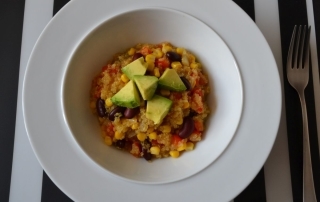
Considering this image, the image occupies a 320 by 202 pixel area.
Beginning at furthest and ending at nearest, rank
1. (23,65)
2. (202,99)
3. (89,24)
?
1. (23,65)
2. (202,99)
3. (89,24)

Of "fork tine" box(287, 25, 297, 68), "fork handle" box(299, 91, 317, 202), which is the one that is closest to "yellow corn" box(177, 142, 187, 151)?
"fork handle" box(299, 91, 317, 202)

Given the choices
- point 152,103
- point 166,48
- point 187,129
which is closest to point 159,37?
point 166,48

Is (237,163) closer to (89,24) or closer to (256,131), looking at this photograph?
(256,131)

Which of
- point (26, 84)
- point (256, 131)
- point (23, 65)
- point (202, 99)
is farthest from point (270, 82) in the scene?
point (23, 65)

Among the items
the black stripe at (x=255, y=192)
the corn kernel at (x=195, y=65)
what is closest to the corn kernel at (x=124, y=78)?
the corn kernel at (x=195, y=65)

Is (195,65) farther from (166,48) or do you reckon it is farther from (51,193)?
(51,193)
